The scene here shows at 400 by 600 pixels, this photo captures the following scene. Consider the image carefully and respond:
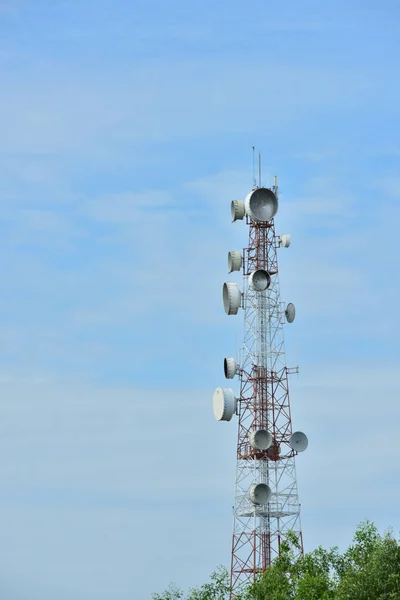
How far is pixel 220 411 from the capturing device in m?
66.4

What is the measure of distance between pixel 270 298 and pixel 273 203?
557 centimetres

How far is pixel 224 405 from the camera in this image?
6606 cm

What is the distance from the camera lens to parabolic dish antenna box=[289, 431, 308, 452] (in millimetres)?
65631

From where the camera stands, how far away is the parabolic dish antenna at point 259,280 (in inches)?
2630

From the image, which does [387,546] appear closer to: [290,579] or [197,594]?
[290,579]

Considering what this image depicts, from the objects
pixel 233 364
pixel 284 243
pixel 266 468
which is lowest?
pixel 266 468

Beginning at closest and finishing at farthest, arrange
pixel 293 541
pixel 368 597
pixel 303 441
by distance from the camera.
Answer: pixel 368 597 → pixel 293 541 → pixel 303 441

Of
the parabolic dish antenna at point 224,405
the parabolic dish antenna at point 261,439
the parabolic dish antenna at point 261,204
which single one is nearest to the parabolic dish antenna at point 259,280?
the parabolic dish antenna at point 261,204

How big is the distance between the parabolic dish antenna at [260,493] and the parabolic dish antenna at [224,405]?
430cm

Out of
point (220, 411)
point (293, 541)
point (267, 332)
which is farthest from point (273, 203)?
point (293, 541)

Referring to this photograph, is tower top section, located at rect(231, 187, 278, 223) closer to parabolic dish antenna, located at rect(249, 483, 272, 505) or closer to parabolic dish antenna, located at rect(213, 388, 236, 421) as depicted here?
parabolic dish antenna, located at rect(213, 388, 236, 421)

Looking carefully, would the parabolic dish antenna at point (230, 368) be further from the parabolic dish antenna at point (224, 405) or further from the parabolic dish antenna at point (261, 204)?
the parabolic dish antenna at point (261, 204)

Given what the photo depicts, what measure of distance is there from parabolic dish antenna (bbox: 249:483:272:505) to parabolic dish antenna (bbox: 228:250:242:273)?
12.6 m

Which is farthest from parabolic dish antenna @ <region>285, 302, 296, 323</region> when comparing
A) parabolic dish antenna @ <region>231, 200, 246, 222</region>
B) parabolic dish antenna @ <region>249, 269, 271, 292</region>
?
parabolic dish antenna @ <region>231, 200, 246, 222</region>
